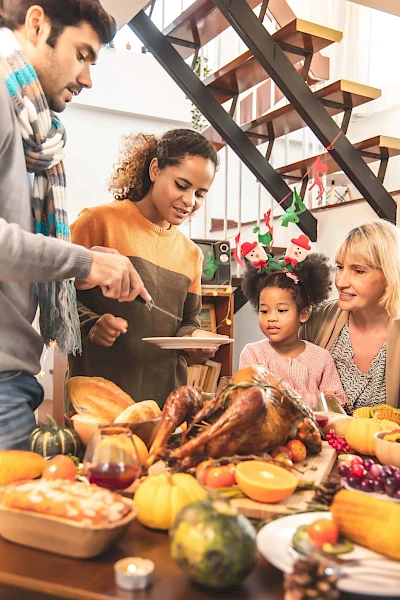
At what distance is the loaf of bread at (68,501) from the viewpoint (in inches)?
26.1

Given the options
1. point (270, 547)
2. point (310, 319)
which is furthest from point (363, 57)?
point (270, 547)

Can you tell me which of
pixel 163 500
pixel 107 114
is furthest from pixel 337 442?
pixel 107 114

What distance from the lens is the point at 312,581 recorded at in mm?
529

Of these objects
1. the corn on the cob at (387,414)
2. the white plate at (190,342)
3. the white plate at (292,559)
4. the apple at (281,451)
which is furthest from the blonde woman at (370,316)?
the white plate at (292,559)

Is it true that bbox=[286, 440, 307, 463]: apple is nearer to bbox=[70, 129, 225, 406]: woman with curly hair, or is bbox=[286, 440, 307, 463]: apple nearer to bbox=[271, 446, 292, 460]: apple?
bbox=[271, 446, 292, 460]: apple

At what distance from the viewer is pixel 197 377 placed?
3984mm

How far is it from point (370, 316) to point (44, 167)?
1413 mm

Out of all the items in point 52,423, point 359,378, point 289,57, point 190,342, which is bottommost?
point 359,378

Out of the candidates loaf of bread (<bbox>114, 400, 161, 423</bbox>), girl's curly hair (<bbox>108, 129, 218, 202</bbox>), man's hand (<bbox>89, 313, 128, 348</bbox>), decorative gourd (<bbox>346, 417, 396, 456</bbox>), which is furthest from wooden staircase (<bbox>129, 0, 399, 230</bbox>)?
loaf of bread (<bbox>114, 400, 161, 423</bbox>)

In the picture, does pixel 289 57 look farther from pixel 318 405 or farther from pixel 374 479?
pixel 374 479

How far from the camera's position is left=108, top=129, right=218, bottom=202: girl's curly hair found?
187cm

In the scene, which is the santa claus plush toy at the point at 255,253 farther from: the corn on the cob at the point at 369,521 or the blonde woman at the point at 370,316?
the corn on the cob at the point at 369,521

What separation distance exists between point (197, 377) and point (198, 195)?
2245 mm

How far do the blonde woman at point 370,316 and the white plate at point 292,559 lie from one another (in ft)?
4.35
